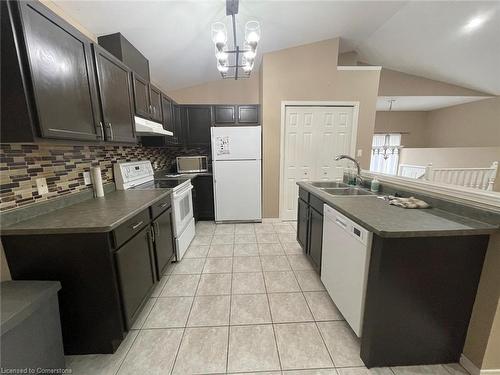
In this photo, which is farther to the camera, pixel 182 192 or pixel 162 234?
pixel 182 192

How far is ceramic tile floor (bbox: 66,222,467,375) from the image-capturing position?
129 centimetres

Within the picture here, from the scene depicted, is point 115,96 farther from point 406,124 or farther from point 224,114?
point 406,124

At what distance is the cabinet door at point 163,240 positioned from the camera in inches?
75.2

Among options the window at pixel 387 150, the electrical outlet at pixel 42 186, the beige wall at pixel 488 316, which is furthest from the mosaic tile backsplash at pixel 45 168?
the window at pixel 387 150

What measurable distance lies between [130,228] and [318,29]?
351 centimetres

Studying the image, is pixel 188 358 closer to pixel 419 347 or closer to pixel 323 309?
pixel 323 309

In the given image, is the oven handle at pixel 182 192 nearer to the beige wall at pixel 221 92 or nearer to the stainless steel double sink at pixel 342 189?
the stainless steel double sink at pixel 342 189

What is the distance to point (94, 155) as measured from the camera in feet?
6.64

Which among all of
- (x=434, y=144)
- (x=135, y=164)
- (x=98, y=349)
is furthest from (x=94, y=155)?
(x=434, y=144)

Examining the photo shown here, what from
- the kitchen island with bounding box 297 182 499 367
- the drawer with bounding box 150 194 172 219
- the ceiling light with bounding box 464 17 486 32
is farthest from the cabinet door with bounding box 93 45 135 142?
the ceiling light with bounding box 464 17 486 32

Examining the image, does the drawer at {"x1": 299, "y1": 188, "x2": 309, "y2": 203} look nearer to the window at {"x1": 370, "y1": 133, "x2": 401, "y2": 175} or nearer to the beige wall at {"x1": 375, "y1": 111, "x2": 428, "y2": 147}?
the window at {"x1": 370, "y1": 133, "x2": 401, "y2": 175}

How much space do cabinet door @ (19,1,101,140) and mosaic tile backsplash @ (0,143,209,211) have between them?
1.04 ft

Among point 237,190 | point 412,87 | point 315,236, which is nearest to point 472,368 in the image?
point 315,236

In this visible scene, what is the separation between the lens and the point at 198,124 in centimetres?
376
